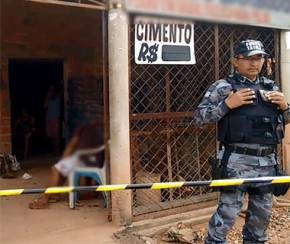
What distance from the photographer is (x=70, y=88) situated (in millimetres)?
2287

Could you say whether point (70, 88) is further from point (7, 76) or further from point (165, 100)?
point (7, 76)

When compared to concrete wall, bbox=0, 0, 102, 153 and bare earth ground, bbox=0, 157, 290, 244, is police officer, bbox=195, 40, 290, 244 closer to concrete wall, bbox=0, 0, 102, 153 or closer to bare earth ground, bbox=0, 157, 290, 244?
bare earth ground, bbox=0, 157, 290, 244

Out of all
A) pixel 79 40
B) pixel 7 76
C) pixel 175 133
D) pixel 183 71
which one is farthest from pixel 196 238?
pixel 7 76

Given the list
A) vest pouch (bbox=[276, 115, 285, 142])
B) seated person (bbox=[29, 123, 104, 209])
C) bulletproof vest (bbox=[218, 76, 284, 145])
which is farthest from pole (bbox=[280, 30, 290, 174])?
seated person (bbox=[29, 123, 104, 209])

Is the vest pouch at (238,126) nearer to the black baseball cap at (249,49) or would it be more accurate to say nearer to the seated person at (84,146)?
the black baseball cap at (249,49)

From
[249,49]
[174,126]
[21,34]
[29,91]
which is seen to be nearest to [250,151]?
[249,49]

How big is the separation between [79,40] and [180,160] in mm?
1648

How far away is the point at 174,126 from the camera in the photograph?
471 centimetres

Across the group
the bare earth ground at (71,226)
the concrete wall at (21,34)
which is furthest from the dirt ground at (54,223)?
the concrete wall at (21,34)

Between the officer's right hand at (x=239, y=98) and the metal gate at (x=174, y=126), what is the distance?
1.27m

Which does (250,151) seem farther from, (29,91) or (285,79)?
(29,91)

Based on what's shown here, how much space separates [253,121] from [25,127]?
4.90m

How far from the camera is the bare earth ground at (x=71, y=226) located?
4.01m

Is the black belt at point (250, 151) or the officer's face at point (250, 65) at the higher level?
the officer's face at point (250, 65)
